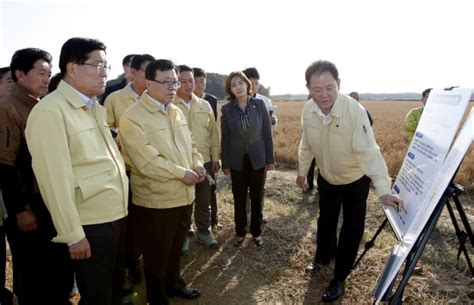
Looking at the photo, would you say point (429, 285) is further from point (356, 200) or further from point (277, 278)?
point (277, 278)

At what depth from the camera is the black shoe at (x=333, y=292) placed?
344 cm

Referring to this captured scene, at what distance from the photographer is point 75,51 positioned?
2.21 meters

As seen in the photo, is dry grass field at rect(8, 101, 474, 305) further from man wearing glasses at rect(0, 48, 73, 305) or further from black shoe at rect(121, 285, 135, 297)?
man wearing glasses at rect(0, 48, 73, 305)

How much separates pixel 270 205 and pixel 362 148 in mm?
3433

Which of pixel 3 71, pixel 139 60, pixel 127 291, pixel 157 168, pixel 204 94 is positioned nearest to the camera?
pixel 157 168

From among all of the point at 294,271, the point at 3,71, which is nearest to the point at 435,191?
the point at 294,271

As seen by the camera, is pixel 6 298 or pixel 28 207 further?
pixel 6 298

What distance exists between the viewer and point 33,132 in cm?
203

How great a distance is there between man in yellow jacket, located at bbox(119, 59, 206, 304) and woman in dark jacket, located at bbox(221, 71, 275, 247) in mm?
1384

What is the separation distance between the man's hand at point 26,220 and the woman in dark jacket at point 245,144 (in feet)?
7.91

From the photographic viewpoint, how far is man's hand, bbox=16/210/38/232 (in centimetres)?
261

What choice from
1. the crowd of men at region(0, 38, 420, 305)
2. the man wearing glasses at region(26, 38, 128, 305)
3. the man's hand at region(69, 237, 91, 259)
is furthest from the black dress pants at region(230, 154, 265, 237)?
the man's hand at region(69, 237, 91, 259)

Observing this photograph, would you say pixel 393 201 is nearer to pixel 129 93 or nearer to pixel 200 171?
pixel 200 171

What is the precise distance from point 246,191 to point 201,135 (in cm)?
96
